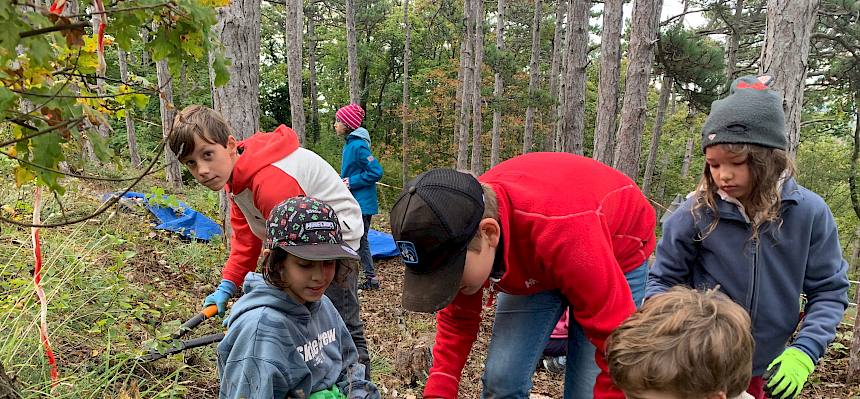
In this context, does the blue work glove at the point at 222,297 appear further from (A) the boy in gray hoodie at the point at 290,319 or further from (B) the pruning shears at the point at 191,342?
(A) the boy in gray hoodie at the point at 290,319

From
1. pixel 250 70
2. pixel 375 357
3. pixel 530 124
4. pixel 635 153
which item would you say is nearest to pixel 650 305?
pixel 375 357

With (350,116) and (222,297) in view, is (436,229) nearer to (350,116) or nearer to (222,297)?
(222,297)

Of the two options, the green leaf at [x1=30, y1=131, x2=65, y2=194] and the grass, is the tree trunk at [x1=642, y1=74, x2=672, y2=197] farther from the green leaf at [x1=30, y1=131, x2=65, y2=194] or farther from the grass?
the green leaf at [x1=30, y1=131, x2=65, y2=194]

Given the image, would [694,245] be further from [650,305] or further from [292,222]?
[292,222]

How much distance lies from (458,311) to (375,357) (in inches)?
92.4

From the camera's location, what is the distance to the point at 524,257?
1779 mm

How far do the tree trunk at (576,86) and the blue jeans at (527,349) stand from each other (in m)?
10.9

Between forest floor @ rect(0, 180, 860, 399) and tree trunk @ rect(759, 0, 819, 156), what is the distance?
2235mm

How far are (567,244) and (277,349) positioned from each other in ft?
3.24

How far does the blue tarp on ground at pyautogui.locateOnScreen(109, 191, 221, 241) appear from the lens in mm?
6302

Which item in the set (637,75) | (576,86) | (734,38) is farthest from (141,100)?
(734,38)

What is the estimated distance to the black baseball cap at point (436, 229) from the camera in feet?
4.91

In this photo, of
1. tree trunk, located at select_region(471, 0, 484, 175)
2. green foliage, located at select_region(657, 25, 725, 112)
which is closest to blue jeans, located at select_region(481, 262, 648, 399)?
tree trunk, located at select_region(471, 0, 484, 175)

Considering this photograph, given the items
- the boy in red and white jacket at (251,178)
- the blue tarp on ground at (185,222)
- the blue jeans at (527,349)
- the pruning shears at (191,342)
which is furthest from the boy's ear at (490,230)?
the blue tarp on ground at (185,222)
